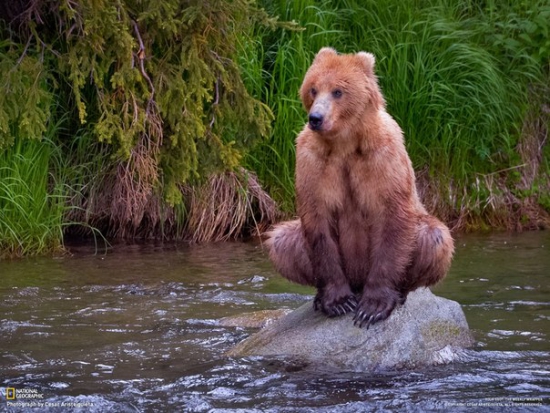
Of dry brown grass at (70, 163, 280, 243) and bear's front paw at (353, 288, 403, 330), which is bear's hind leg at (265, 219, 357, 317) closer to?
bear's front paw at (353, 288, 403, 330)

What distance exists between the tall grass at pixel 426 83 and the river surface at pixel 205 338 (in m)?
0.88

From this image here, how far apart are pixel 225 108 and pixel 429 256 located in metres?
3.45

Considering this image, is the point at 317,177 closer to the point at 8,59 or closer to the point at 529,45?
the point at 8,59

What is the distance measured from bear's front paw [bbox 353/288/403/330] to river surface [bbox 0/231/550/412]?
0.99 feet

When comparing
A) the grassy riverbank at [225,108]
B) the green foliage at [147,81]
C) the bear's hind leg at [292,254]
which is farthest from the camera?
the grassy riverbank at [225,108]

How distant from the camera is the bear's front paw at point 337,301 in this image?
18.0 feet

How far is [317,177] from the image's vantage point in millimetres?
5398

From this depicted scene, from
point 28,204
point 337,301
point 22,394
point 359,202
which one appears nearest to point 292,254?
point 337,301

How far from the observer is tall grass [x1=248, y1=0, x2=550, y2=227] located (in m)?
9.41

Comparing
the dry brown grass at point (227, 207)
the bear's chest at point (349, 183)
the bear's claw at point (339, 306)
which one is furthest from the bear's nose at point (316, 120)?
the dry brown grass at point (227, 207)

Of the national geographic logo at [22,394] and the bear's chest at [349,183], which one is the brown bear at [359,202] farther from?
the national geographic logo at [22,394]

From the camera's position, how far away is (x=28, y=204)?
27.1ft

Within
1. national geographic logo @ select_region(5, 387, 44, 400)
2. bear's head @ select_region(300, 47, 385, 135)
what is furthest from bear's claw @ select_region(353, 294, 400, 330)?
national geographic logo @ select_region(5, 387, 44, 400)

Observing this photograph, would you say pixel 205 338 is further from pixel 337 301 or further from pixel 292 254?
pixel 337 301
